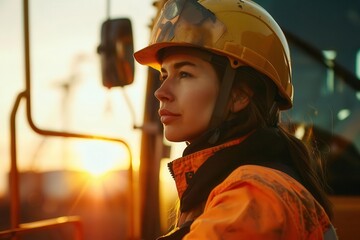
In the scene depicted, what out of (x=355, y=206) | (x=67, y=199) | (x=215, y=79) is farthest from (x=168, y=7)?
(x=67, y=199)

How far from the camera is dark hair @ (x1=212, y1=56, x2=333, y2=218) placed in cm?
183

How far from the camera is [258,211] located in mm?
1413

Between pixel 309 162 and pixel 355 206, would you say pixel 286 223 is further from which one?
pixel 355 206

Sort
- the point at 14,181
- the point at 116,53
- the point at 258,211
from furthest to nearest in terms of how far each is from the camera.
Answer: the point at 116,53, the point at 14,181, the point at 258,211

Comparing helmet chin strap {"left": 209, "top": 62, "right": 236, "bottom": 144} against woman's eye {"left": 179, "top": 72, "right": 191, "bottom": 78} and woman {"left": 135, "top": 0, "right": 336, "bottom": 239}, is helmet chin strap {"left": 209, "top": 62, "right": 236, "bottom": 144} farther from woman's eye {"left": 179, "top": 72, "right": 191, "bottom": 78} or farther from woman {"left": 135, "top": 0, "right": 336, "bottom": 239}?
woman's eye {"left": 179, "top": 72, "right": 191, "bottom": 78}

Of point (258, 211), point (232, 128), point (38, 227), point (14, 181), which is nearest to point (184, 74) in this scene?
point (232, 128)

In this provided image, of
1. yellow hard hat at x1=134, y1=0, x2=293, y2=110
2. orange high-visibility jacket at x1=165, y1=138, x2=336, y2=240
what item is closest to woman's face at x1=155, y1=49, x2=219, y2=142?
yellow hard hat at x1=134, y1=0, x2=293, y2=110

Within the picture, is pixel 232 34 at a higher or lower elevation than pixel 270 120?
higher

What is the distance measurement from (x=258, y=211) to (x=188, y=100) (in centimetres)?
60

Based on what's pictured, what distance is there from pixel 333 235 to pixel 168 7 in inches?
41.0

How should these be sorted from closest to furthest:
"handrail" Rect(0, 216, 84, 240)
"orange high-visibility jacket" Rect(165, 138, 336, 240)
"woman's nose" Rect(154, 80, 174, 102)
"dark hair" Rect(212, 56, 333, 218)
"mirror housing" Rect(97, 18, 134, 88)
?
"orange high-visibility jacket" Rect(165, 138, 336, 240) < "dark hair" Rect(212, 56, 333, 218) < "woman's nose" Rect(154, 80, 174, 102) < "handrail" Rect(0, 216, 84, 240) < "mirror housing" Rect(97, 18, 134, 88)

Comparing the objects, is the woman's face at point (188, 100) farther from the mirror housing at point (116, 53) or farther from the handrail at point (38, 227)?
the mirror housing at point (116, 53)

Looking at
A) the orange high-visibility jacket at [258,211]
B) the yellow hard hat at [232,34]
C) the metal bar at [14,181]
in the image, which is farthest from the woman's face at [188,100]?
the metal bar at [14,181]

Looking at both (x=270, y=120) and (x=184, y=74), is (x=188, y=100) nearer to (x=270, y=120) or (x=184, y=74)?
(x=184, y=74)
